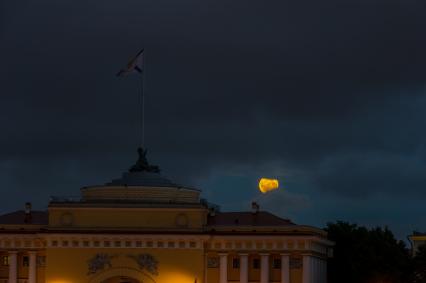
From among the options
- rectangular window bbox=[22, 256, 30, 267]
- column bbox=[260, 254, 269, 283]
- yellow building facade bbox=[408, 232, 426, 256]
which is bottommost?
column bbox=[260, 254, 269, 283]

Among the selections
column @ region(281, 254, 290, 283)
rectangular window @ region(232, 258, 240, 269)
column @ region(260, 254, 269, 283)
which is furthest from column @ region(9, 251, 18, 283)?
column @ region(281, 254, 290, 283)

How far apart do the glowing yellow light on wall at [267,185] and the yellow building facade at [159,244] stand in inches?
101

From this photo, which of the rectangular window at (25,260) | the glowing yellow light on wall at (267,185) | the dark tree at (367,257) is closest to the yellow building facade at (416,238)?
the dark tree at (367,257)

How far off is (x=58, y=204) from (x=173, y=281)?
28.7 ft

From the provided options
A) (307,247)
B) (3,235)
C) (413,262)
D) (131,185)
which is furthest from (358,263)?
(3,235)

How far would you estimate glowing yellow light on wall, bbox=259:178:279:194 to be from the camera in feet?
297

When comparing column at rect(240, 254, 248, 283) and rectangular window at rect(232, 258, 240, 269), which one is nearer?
column at rect(240, 254, 248, 283)

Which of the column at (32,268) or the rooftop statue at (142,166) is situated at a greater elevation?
the rooftop statue at (142,166)

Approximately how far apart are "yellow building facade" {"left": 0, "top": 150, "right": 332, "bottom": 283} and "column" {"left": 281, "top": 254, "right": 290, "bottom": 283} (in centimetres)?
6

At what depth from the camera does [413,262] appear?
94.9 meters

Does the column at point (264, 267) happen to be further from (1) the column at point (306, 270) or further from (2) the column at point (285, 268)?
(1) the column at point (306, 270)

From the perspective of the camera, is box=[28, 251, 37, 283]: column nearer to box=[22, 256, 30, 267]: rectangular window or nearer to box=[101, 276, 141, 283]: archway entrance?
box=[22, 256, 30, 267]: rectangular window

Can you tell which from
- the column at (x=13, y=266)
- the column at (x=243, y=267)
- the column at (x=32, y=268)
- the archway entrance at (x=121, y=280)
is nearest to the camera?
the column at (x=243, y=267)

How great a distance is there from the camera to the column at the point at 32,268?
89.1 metres
